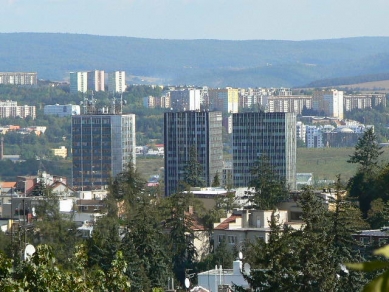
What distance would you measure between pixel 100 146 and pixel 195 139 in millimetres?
19214

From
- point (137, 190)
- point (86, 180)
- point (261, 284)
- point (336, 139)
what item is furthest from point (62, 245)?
point (336, 139)

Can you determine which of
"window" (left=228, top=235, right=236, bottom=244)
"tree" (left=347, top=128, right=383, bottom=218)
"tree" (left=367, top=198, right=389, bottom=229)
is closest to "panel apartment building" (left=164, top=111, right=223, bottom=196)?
"tree" (left=347, top=128, right=383, bottom=218)

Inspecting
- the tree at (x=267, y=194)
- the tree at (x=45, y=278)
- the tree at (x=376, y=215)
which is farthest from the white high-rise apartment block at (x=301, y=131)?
the tree at (x=45, y=278)

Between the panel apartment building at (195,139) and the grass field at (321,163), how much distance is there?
8.93 meters

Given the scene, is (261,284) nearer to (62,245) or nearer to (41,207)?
(62,245)

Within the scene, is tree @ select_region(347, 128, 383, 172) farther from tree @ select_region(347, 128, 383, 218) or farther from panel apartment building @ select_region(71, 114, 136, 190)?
panel apartment building @ select_region(71, 114, 136, 190)

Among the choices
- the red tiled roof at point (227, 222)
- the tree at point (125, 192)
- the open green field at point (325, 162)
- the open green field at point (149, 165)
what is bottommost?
the open green field at point (149, 165)

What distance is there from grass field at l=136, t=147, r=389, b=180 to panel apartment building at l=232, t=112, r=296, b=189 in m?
4.65

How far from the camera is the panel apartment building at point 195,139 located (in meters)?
105

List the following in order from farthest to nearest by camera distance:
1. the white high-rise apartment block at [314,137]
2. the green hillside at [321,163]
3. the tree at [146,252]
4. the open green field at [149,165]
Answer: the white high-rise apartment block at [314,137] < the open green field at [149,165] < the green hillside at [321,163] < the tree at [146,252]

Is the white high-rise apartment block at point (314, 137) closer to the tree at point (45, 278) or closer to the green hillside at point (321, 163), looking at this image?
the green hillside at point (321, 163)

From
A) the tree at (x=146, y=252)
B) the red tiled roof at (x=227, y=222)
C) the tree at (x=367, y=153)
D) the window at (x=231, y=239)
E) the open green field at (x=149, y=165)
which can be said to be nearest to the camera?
the tree at (x=146, y=252)

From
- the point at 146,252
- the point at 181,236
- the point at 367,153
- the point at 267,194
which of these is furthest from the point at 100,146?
the point at 146,252

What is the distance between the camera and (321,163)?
127 metres
